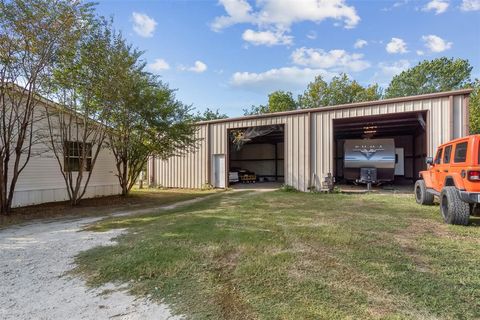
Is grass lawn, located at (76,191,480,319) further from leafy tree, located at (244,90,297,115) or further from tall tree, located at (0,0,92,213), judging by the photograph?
leafy tree, located at (244,90,297,115)

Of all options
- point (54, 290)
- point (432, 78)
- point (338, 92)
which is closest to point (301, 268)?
point (54, 290)

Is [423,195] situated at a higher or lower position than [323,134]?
lower

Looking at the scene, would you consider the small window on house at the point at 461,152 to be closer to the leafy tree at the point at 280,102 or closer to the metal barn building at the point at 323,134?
the metal barn building at the point at 323,134

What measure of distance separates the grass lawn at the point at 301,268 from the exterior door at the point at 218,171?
10137 mm

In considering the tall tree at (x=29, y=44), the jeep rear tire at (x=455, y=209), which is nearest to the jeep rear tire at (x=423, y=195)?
the jeep rear tire at (x=455, y=209)

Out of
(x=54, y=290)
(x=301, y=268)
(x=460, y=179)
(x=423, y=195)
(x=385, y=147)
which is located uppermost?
(x=385, y=147)

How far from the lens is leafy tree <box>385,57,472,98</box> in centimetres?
3156

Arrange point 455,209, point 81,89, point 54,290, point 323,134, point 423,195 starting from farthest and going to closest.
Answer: point 323,134, point 81,89, point 423,195, point 455,209, point 54,290

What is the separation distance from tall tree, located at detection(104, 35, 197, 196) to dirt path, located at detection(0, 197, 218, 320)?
6.39m

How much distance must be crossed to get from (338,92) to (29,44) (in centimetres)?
3133

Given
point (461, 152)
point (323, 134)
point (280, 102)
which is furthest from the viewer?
point (280, 102)

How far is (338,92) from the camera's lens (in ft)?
109

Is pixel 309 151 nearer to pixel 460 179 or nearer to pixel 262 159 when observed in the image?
pixel 460 179

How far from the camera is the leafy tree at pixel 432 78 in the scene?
31.6 metres
